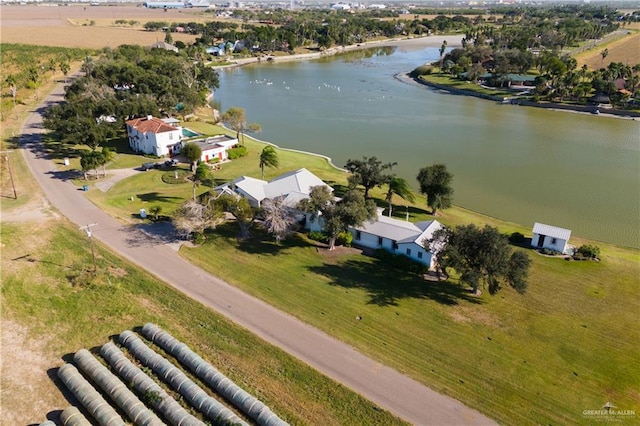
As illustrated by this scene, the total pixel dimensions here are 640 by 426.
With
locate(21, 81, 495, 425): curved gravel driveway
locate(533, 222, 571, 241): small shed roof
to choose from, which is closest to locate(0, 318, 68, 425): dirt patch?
locate(21, 81, 495, 425): curved gravel driveway

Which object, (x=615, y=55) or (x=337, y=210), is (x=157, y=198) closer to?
(x=337, y=210)

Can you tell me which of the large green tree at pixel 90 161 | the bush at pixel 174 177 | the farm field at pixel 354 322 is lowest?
the farm field at pixel 354 322

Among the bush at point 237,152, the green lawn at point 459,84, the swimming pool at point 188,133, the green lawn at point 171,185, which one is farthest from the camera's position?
the green lawn at point 459,84

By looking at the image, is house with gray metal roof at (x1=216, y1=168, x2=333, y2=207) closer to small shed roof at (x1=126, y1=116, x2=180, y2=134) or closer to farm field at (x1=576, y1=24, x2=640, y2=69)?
small shed roof at (x1=126, y1=116, x2=180, y2=134)

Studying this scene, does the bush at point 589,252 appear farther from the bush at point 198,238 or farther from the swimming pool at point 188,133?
the swimming pool at point 188,133

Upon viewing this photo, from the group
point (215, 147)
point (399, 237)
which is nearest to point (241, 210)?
point (399, 237)

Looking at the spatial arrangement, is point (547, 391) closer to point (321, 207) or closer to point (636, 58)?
point (321, 207)

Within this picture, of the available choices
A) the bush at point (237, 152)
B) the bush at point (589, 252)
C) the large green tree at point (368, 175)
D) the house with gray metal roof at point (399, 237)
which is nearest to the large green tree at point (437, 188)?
the large green tree at point (368, 175)
